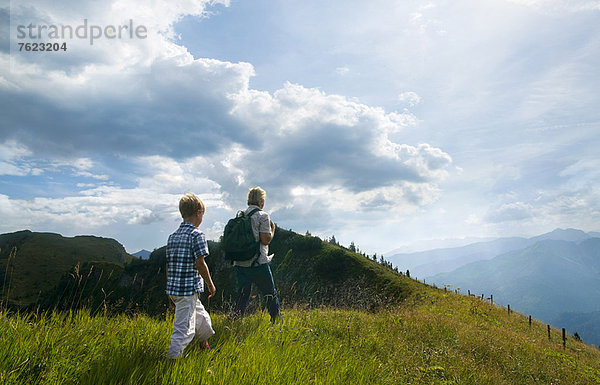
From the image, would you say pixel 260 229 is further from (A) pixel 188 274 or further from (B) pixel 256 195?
(A) pixel 188 274

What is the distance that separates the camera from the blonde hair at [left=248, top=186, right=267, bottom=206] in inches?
237

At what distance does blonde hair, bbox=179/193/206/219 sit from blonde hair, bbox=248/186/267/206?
1779 millimetres

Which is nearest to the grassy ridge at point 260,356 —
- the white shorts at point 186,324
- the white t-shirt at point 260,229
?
the white shorts at point 186,324

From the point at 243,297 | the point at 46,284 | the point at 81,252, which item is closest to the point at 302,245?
the point at 243,297

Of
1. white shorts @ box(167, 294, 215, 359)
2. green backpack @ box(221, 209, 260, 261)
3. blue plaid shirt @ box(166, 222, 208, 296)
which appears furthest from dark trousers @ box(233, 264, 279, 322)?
blue plaid shirt @ box(166, 222, 208, 296)

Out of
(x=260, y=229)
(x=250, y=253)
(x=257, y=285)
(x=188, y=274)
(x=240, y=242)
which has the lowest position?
(x=257, y=285)

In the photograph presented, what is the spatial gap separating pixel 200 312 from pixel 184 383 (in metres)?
1.37

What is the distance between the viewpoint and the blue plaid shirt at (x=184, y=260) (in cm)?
393

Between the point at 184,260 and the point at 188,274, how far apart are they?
0.62 feet

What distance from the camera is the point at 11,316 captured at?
147 inches

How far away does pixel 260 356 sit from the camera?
347 cm

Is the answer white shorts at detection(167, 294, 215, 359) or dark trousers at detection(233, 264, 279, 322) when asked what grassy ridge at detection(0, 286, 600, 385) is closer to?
white shorts at detection(167, 294, 215, 359)

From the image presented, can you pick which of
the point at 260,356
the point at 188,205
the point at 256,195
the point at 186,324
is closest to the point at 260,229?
the point at 256,195

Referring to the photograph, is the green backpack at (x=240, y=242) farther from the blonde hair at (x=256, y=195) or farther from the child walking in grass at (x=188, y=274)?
the child walking in grass at (x=188, y=274)
